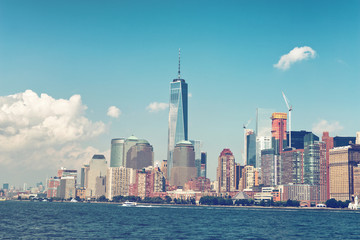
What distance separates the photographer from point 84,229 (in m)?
148

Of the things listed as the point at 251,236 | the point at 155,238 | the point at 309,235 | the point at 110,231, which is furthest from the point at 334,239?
the point at 110,231

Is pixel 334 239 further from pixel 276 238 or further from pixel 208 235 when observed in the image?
pixel 208 235

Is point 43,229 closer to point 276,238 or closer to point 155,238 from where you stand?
point 155,238

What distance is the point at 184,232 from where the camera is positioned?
14675 centimetres

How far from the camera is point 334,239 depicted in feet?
463

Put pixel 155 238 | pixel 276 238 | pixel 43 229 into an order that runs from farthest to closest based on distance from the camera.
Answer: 1. pixel 43 229
2. pixel 276 238
3. pixel 155 238

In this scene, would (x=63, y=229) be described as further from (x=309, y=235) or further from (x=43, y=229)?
(x=309, y=235)

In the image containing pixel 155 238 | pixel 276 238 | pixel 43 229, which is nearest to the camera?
pixel 155 238

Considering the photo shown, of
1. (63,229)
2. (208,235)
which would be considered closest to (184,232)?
(208,235)

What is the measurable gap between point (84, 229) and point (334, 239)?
6580 centimetres

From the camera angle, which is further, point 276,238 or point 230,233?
point 230,233

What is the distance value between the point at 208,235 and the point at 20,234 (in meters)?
46.1

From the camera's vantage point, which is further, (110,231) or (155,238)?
(110,231)

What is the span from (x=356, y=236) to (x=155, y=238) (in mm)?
58881
